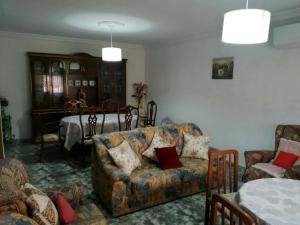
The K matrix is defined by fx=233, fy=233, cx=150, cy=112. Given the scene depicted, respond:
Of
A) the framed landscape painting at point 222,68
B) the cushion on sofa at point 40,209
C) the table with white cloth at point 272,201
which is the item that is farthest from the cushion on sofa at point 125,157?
the framed landscape painting at point 222,68

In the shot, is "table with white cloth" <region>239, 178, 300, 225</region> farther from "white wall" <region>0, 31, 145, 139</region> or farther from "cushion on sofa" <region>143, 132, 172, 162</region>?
"white wall" <region>0, 31, 145, 139</region>

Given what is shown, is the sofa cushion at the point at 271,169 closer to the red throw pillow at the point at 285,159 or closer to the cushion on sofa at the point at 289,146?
the red throw pillow at the point at 285,159

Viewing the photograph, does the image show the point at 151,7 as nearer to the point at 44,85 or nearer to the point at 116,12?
the point at 116,12

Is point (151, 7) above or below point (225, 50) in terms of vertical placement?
above

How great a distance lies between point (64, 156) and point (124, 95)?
8.40 ft

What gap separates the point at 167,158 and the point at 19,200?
1.96 m

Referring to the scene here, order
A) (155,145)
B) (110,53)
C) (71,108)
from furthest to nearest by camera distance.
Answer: (71,108) < (110,53) < (155,145)

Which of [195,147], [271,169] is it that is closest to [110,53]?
[195,147]

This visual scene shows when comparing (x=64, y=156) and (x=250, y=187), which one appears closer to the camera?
(x=250, y=187)

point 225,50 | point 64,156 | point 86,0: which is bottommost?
point 64,156

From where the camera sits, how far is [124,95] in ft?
21.5

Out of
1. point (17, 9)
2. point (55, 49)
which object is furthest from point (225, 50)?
point (55, 49)

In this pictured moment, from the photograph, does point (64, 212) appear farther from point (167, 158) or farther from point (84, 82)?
point (84, 82)

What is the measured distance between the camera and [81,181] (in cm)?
350
